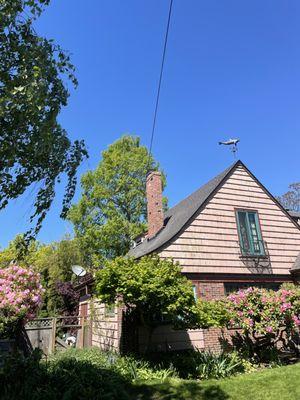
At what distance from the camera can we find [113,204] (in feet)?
86.8

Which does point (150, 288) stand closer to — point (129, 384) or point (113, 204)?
point (129, 384)

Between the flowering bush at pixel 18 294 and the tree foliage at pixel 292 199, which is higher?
the tree foliage at pixel 292 199

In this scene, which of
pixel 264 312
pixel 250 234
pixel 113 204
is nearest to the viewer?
pixel 264 312

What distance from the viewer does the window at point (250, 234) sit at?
13.2 m

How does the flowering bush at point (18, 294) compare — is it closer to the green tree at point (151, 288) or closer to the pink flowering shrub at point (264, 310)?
the green tree at point (151, 288)

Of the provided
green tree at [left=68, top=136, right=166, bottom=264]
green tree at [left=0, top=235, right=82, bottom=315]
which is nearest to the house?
green tree at [left=0, top=235, right=82, bottom=315]

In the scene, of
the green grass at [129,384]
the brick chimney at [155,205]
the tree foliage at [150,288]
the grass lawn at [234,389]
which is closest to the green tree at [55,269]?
the brick chimney at [155,205]

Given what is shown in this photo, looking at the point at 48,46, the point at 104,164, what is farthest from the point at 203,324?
the point at 104,164

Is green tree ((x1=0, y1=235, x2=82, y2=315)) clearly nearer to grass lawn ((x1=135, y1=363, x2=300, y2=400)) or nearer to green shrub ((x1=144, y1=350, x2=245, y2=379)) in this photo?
green shrub ((x1=144, y1=350, x2=245, y2=379))

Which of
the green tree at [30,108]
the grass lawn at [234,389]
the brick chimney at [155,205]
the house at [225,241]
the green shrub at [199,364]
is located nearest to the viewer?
the green tree at [30,108]

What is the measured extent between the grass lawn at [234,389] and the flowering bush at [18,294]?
16.6 ft

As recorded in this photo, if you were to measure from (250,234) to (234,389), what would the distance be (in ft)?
24.8

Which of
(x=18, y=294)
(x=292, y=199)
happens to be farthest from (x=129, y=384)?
(x=292, y=199)

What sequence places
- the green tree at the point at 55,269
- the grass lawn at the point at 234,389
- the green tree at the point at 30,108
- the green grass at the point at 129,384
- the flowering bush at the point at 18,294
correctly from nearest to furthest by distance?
1. the green tree at the point at 30,108
2. the green grass at the point at 129,384
3. the grass lawn at the point at 234,389
4. the flowering bush at the point at 18,294
5. the green tree at the point at 55,269
